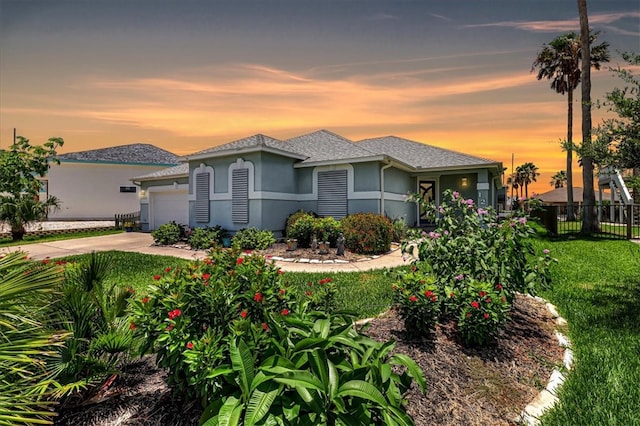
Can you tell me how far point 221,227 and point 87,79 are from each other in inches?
306

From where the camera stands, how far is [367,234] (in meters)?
12.3

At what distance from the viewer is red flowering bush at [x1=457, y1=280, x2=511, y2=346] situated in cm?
368

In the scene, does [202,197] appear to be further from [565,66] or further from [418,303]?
[565,66]

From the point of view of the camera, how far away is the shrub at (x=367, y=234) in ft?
40.2

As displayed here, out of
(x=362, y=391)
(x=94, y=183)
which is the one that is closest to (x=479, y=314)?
(x=362, y=391)

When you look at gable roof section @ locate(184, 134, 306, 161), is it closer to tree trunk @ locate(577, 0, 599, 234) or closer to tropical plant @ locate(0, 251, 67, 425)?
tropical plant @ locate(0, 251, 67, 425)

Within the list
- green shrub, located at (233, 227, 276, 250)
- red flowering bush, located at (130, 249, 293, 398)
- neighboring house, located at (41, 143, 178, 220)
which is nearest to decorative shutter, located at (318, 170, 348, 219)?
green shrub, located at (233, 227, 276, 250)

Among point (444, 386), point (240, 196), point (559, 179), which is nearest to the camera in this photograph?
point (444, 386)

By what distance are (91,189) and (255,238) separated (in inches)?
998

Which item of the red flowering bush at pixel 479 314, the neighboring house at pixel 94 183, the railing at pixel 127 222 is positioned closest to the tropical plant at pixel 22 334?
the red flowering bush at pixel 479 314

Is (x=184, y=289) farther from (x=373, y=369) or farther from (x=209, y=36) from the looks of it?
(x=209, y=36)

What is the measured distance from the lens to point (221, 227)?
50.4 ft

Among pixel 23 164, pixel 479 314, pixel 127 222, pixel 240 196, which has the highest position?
pixel 23 164

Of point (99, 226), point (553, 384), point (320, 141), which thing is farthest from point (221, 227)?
point (99, 226)
